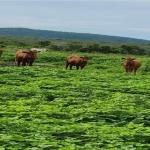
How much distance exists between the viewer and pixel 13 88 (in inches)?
663

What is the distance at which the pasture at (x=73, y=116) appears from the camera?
8531 mm

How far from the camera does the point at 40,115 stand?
11414 millimetres

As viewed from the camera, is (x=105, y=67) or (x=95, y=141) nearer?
(x=95, y=141)

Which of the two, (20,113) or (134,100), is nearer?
(20,113)

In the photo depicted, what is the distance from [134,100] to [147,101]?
481 millimetres

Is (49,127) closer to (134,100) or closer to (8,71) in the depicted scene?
(134,100)

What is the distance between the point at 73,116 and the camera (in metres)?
11.5

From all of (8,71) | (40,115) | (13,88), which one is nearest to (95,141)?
(40,115)

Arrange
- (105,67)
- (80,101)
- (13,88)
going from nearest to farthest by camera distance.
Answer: (80,101) → (13,88) → (105,67)

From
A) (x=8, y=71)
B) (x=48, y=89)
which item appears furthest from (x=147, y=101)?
(x=8, y=71)

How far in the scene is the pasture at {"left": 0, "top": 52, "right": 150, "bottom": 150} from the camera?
8531mm

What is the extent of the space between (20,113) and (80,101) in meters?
3.25

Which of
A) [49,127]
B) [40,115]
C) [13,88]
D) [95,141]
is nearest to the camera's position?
[95,141]

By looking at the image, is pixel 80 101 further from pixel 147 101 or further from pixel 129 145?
pixel 129 145
